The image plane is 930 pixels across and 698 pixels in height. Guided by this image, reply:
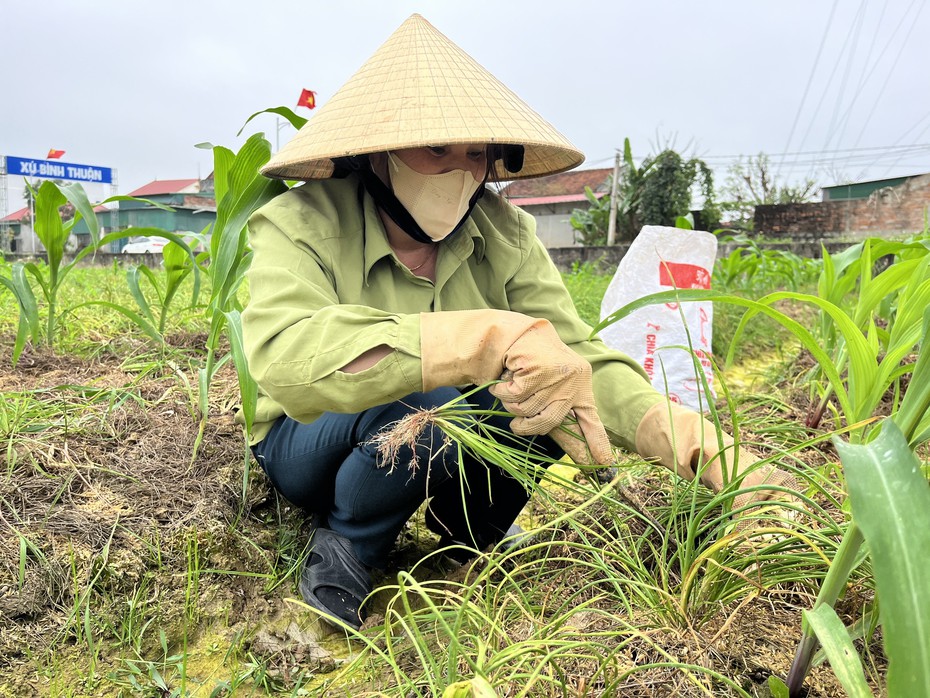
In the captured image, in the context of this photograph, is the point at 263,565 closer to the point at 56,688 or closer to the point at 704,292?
the point at 56,688

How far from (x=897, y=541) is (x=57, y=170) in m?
20.7

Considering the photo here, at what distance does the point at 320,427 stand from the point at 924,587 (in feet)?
3.00

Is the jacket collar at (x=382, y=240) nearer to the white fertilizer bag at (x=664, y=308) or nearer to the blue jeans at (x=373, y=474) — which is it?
the blue jeans at (x=373, y=474)

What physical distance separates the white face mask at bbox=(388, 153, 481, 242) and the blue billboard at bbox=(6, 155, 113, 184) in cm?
A: 1738

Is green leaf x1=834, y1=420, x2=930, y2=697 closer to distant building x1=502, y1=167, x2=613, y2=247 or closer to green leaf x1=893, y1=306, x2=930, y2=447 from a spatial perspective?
green leaf x1=893, y1=306, x2=930, y2=447

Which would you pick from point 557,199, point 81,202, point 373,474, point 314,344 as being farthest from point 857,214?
point 314,344

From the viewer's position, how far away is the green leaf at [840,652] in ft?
1.54

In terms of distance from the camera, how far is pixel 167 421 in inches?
57.3

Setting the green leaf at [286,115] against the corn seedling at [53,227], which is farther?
the corn seedling at [53,227]

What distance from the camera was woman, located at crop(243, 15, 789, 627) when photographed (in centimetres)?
93

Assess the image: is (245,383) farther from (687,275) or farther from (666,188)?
(666,188)

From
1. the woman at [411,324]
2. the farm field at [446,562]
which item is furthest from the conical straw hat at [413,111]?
the farm field at [446,562]

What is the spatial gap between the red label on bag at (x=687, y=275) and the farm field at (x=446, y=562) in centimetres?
41

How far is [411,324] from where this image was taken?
0.94 m
